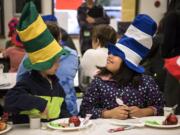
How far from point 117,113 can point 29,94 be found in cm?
52

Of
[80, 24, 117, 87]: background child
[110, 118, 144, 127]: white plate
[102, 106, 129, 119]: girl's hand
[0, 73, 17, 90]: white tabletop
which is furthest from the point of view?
[80, 24, 117, 87]: background child

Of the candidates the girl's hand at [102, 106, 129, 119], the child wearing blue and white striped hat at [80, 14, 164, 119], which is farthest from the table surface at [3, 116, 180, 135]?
the child wearing blue and white striped hat at [80, 14, 164, 119]

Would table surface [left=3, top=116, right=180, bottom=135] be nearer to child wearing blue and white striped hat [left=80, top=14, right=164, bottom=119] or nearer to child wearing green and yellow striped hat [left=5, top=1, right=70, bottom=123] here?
child wearing green and yellow striped hat [left=5, top=1, right=70, bottom=123]

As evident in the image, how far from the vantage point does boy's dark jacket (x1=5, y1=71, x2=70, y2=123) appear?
1825 millimetres

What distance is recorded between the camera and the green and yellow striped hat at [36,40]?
1837 mm

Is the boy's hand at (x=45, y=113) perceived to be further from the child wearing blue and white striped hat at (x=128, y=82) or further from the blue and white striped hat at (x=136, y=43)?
the blue and white striped hat at (x=136, y=43)

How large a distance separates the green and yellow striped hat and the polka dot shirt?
0.40m

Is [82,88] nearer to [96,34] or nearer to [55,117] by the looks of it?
[96,34]

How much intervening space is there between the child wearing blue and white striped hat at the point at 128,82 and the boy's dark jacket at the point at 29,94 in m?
0.23

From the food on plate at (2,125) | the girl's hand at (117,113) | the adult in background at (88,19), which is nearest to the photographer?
the food on plate at (2,125)

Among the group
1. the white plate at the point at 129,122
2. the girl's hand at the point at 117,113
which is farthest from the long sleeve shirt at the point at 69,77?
the white plate at the point at 129,122

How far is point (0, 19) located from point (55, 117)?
5.11 metres

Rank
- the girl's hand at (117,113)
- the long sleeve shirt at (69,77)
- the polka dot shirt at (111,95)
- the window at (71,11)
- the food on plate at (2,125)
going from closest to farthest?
the food on plate at (2,125) < the girl's hand at (117,113) < the polka dot shirt at (111,95) < the long sleeve shirt at (69,77) < the window at (71,11)

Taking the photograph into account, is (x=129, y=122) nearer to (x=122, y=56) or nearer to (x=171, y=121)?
(x=171, y=121)
